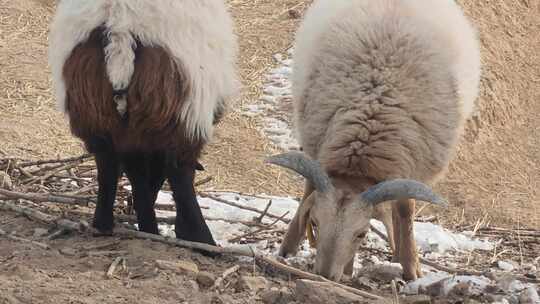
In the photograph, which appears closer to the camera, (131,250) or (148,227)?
(131,250)

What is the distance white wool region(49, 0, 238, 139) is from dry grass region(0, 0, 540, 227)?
3322 millimetres

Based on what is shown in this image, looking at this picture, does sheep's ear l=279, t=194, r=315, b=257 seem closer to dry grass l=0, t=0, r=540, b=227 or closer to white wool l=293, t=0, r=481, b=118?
white wool l=293, t=0, r=481, b=118

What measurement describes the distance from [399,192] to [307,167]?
1.70 feet

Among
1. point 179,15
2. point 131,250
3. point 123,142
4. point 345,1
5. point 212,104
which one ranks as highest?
point 345,1

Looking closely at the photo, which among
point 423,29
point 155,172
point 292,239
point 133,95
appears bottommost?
point 292,239

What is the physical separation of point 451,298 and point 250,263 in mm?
1097

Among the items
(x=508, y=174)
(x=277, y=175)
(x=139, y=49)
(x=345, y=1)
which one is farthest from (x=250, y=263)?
(x=508, y=174)

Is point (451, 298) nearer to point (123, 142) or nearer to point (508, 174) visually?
point (123, 142)

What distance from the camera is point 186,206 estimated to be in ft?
15.8

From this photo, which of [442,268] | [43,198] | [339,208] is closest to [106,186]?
[43,198]

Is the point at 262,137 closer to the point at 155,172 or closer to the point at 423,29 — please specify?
the point at 423,29

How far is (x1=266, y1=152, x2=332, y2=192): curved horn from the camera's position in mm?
4645

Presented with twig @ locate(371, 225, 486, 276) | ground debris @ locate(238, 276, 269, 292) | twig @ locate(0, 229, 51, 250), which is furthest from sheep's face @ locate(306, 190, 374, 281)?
twig @ locate(0, 229, 51, 250)

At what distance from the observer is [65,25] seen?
176 inches
